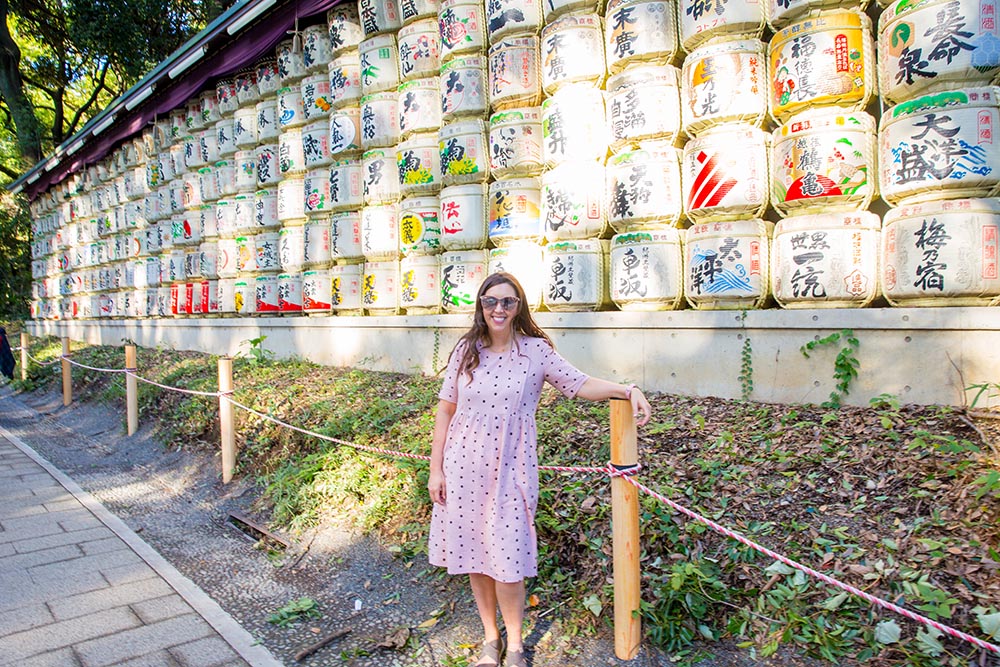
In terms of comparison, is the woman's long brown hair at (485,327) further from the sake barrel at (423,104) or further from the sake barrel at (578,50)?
the sake barrel at (423,104)

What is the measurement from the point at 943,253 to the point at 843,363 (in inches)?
33.5

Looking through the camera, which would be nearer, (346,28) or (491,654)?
(491,654)

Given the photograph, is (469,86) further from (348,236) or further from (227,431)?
(227,431)

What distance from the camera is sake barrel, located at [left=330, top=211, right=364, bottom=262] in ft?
24.7

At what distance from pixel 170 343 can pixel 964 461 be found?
40.4 feet

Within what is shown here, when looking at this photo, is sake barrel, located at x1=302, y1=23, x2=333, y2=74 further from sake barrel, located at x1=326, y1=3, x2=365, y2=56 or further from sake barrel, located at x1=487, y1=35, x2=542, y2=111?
sake barrel, located at x1=487, y1=35, x2=542, y2=111

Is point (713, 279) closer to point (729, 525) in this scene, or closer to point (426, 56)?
point (729, 525)

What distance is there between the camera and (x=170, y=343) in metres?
11.8

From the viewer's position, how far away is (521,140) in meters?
5.72

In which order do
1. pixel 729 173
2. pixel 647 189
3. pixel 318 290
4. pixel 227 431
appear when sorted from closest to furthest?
1. pixel 729 173
2. pixel 647 189
3. pixel 227 431
4. pixel 318 290

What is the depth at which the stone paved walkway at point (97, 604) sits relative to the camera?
315 centimetres

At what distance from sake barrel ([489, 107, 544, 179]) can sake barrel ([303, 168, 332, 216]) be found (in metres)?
3.00

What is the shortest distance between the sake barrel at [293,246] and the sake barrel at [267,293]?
0.53 metres

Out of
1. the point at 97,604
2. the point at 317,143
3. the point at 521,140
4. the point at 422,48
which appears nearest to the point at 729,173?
the point at 521,140
